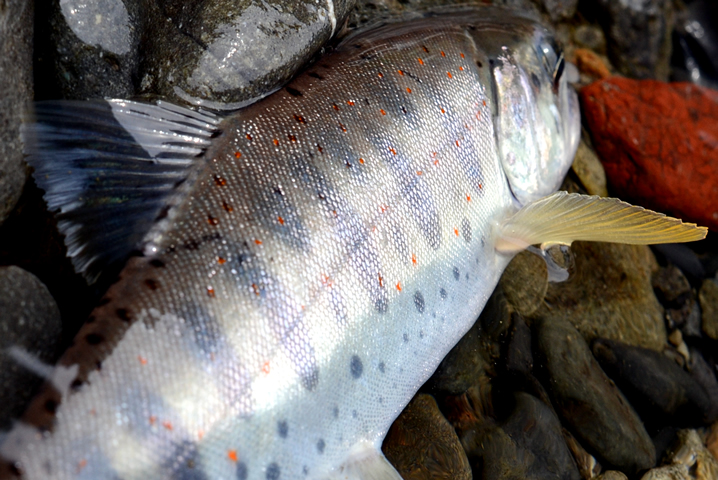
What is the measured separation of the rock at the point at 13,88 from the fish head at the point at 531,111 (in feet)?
6.05

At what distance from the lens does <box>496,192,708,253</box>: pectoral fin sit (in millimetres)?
2219

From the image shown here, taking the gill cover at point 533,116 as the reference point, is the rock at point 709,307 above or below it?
below

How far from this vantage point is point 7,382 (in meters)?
1.51

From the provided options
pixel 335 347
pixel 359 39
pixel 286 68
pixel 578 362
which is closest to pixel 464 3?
pixel 359 39

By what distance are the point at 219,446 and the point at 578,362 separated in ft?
5.73

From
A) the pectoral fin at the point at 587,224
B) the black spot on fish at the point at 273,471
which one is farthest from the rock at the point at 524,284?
the black spot on fish at the point at 273,471

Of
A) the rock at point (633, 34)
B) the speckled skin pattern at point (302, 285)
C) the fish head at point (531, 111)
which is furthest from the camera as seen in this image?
the rock at point (633, 34)

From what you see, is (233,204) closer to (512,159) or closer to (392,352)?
(392,352)

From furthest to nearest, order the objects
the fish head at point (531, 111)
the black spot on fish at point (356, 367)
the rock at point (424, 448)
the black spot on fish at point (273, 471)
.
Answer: the fish head at point (531, 111)
the rock at point (424, 448)
the black spot on fish at point (356, 367)
the black spot on fish at point (273, 471)

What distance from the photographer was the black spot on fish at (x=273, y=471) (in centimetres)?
158

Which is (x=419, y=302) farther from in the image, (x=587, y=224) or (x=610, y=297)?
(x=610, y=297)

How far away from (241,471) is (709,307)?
116 inches

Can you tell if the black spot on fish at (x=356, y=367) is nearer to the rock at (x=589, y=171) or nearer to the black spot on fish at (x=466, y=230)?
the black spot on fish at (x=466, y=230)

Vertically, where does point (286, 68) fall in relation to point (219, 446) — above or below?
above
